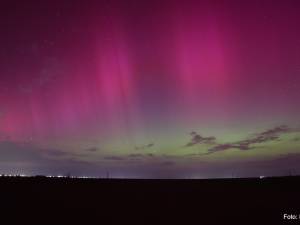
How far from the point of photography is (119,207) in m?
29.7

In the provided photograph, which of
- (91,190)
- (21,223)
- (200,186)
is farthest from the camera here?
(200,186)

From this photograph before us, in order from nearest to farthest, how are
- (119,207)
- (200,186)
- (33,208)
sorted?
(33,208), (119,207), (200,186)

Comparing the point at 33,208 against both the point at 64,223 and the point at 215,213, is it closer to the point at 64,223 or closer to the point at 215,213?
the point at 64,223

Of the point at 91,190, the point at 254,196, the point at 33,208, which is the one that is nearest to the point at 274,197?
the point at 254,196

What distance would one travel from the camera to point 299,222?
27438 mm

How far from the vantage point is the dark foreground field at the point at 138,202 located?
90.0 feet

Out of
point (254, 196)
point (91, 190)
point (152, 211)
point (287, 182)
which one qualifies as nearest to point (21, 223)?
point (91, 190)

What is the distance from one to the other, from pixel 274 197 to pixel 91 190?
679 inches

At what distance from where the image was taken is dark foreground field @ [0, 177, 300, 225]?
90.0 ft

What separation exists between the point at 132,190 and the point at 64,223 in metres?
8.68

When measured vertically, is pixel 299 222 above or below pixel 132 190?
below

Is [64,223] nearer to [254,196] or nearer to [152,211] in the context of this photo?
[152,211]

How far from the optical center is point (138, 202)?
31.2 meters

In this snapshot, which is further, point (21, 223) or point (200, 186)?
point (200, 186)
